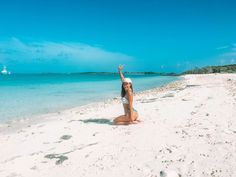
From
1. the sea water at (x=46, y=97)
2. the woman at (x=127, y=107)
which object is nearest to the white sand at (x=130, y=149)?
the woman at (x=127, y=107)

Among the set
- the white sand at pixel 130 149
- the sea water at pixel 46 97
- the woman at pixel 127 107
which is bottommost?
the sea water at pixel 46 97

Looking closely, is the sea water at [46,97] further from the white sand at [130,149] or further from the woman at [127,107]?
the woman at [127,107]

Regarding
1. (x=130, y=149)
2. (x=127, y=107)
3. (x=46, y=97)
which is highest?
(x=127, y=107)

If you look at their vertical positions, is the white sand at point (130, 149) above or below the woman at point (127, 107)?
below

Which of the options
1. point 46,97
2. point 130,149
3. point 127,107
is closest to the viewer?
point 130,149

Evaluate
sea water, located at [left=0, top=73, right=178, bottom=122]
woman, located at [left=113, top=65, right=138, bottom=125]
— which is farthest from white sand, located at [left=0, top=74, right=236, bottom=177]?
sea water, located at [left=0, top=73, right=178, bottom=122]

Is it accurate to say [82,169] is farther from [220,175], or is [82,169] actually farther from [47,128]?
[47,128]

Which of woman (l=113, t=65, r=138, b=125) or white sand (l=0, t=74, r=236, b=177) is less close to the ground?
woman (l=113, t=65, r=138, b=125)

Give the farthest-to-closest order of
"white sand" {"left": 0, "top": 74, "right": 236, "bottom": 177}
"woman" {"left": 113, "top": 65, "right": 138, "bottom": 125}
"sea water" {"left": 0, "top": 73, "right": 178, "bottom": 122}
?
"sea water" {"left": 0, "top": 73, "right": 178, "bottom": 122}
"woman" {"left": 113, "top": 65, "right": 138, "bottom": 125}
"white sand" {"left": 0, "top": 74, "right": 236, "bottom": 177}

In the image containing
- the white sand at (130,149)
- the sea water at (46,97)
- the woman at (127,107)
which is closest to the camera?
the white sand at (130,149)

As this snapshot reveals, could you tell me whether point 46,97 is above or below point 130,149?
below

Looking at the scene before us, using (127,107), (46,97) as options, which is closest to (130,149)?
(127,107)

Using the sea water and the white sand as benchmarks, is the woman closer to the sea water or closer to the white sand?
the white sand

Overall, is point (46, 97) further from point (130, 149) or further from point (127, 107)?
point (130, 149)
